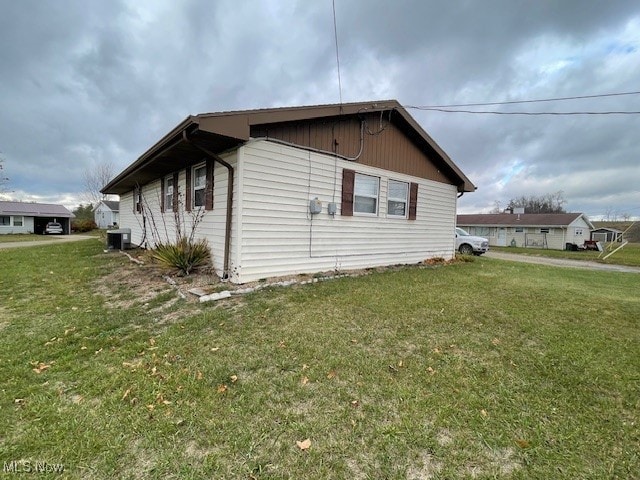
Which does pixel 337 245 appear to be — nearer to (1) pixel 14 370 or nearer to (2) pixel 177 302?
(2) pixel 177 302

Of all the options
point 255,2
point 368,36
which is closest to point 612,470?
point 368,36

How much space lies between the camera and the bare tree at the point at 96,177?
133 feet

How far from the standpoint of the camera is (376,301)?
17.3ft

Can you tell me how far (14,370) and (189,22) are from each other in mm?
9357

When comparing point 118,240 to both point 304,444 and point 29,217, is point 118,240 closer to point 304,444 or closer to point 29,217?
point 304,444

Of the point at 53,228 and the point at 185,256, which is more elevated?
the point at 185,256

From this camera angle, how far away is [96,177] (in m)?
41.5

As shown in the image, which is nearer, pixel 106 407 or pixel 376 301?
pixel 106 407

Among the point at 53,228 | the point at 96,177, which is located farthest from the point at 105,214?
the point at 53,228

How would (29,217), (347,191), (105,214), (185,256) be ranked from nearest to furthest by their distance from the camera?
(185,256) < (347,191) < (29,217) < (105,214)

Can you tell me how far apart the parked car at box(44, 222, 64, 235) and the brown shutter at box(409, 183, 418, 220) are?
126 feet

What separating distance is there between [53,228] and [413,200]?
126 feet

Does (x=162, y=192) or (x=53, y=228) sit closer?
(x=162, y=192)

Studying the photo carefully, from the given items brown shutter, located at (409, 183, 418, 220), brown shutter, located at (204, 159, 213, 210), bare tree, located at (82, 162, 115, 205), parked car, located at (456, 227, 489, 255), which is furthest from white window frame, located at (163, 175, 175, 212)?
bare tree, located at (82, 162, 115, 205)
